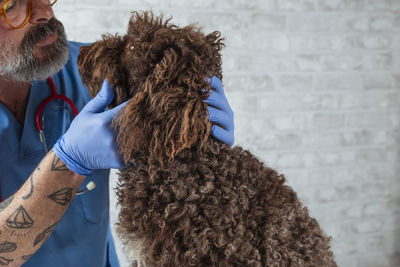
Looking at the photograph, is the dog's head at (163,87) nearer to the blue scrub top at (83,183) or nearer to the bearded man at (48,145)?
the bearded man at (48,145)

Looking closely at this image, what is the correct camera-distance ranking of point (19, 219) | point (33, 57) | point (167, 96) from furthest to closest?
point (33, 57), point (19, 219), point (167, 96)

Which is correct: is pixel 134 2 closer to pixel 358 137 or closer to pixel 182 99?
pixel 182 99

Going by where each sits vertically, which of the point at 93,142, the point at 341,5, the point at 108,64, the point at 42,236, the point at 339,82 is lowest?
the point at 42,236

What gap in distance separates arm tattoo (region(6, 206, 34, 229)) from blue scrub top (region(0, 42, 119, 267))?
28 cm

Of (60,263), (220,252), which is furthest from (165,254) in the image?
(60,263)

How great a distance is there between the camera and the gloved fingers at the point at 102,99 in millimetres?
1164

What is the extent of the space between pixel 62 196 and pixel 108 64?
44 cm

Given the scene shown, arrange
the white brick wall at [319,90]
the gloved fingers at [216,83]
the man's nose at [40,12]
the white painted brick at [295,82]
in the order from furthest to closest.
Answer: the white painted brick at [295,82], the white brick wall at [319,90], the man's nose at [40,12], the gloved fingers at [216,83]

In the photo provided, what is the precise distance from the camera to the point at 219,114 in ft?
3.97

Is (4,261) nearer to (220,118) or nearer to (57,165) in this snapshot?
(57,165)

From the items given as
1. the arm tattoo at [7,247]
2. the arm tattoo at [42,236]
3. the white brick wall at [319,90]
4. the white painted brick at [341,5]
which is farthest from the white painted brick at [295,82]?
the arm tattoo at [7,247]

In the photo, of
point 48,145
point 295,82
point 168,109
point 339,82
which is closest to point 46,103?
point 48,145

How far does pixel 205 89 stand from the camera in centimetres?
109

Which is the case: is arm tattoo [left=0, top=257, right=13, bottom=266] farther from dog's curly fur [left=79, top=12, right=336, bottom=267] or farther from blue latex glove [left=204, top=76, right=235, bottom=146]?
blue latex glove [left=204, top=76, right=235, bottom=146]
